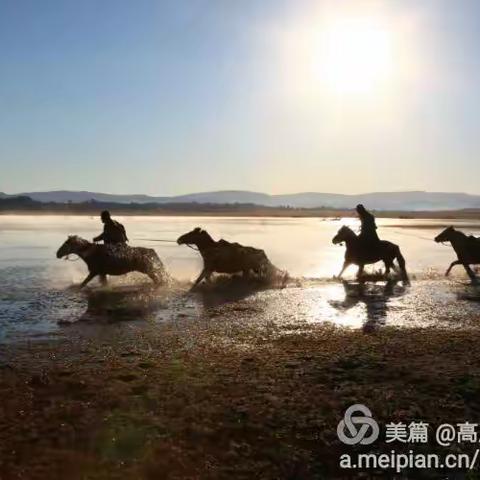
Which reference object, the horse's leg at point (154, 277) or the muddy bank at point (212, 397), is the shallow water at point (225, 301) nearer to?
the horse's leg at point (154, 277)

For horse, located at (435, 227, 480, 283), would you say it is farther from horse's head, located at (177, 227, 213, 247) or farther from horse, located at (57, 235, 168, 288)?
horse, located at (57, 235, 168, 288)

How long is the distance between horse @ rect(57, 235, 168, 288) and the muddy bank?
6.27m

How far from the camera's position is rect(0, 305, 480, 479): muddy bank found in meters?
4.45

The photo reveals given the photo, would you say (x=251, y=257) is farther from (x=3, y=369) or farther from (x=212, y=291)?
(x=3, y=369)

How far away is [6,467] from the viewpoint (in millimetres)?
4309

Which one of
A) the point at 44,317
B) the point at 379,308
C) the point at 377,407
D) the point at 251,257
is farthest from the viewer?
the point at 251,257

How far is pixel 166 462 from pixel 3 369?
3248 millimetres

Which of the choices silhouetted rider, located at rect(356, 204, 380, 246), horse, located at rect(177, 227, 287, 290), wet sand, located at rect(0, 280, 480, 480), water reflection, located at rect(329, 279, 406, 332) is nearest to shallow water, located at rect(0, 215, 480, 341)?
water reflection, located at rect(329, 279, 406, 332)

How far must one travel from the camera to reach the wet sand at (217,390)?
177 inches

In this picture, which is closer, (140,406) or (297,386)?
(140,406)

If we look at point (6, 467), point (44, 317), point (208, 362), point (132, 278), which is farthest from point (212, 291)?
point (6, 467)

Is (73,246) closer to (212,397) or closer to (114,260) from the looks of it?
(114,260)

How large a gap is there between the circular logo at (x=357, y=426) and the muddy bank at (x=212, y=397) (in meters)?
0.10

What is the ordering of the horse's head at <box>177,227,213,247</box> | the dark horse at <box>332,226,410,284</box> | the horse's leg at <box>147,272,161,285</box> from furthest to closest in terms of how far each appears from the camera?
1. the dark horse at <box>332,226,410,284</box>
2. the horse's head at <box>177,227,213,247</box>
3. the horse's leg at <box>147,272,161,285</box>
